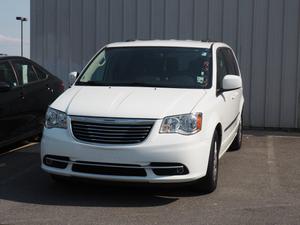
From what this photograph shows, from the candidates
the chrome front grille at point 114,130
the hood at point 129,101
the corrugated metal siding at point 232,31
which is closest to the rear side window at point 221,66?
the hood at point 129,101

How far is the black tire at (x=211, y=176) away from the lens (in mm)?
6203

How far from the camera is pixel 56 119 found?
619 centimetres

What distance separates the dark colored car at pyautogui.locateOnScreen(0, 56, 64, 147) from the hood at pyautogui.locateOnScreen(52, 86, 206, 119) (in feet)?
5.82

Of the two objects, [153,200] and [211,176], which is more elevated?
[211,176]

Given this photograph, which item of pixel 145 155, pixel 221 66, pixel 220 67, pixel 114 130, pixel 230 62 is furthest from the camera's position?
pixel 230 62

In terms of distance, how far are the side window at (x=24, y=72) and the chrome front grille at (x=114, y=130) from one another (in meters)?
3.16

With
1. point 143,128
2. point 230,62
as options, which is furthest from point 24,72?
point 143,128

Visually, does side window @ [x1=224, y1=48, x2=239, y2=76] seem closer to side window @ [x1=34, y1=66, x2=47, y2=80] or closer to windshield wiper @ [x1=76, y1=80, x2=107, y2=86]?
windshield wiper @ [x1=76, y1=80, x2=107, y2=86]

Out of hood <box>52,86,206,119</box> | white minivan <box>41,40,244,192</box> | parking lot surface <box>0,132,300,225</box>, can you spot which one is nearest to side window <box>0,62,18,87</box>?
parking lot surface <box>0,132,300,225</box>

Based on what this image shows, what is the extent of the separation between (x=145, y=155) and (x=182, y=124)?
20.8 inches

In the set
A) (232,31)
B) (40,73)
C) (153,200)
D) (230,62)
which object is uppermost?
(232,31)

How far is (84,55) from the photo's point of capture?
42.0 ft

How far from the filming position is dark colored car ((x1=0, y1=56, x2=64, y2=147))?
8188mm

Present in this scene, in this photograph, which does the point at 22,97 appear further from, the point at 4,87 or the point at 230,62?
the point at 230,62
